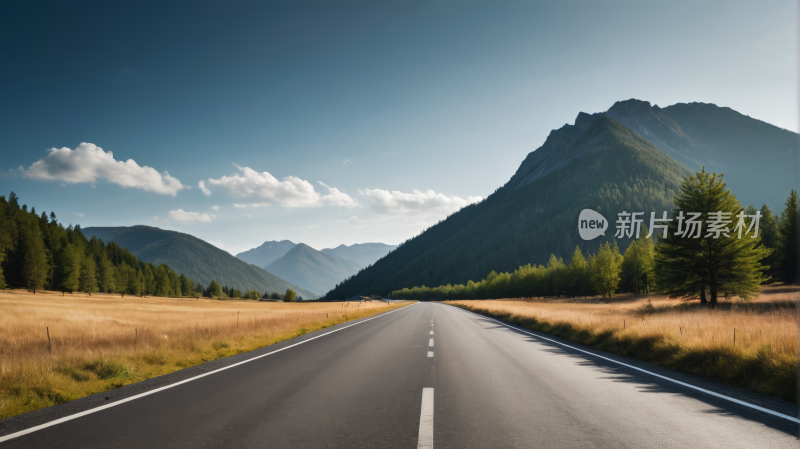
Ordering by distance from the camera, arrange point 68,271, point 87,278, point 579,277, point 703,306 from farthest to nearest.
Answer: point 579,277, point 87,278, point 68,271, point 703,306

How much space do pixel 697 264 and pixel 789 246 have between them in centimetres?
4011

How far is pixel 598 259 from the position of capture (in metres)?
79.8

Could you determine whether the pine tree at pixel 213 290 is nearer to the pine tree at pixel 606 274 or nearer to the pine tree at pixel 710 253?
the pine tree at pixel 606 274

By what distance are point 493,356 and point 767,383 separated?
588 centimetres

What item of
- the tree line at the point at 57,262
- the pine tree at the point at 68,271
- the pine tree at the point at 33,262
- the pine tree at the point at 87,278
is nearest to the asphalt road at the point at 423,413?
the tree line at the point at 57,262

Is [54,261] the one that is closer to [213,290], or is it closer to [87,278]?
[87,278]

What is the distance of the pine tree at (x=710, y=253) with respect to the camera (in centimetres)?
2994

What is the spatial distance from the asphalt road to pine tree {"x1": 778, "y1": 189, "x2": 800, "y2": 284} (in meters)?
68.0

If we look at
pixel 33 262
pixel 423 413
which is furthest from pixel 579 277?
pixel 33 262

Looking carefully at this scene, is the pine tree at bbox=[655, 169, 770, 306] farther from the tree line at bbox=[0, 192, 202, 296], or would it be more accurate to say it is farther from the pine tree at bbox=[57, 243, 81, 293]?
the pine tree at bbox=[57, 243, 81, 293]

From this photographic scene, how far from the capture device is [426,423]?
4.88 metres

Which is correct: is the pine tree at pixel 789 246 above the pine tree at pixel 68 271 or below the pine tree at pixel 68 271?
above

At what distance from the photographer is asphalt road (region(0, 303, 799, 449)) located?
14.3ft

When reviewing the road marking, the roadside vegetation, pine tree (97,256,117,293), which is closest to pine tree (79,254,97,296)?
pine tree (97,256,117,293)
